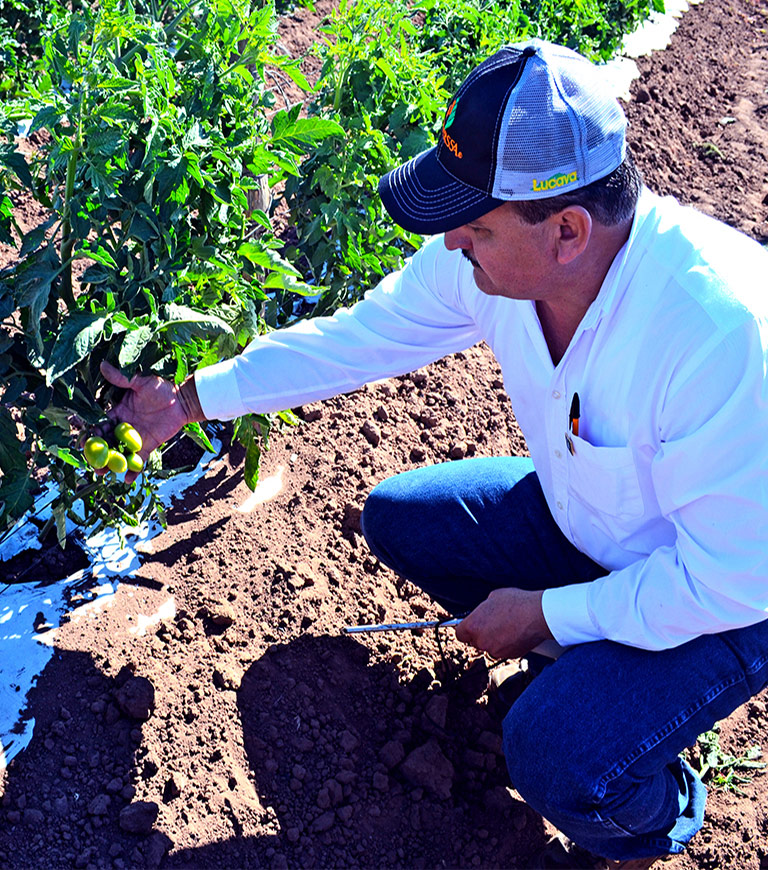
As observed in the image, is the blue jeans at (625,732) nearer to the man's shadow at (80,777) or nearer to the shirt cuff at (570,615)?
the shirt cuff at (570,615)

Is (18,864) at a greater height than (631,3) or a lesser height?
lesser

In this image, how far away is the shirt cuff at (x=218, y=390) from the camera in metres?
2.06

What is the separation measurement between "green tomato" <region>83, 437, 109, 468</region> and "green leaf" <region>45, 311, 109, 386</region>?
0.46ft

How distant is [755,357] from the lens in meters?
1.62

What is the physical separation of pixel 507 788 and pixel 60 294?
143 centimetres

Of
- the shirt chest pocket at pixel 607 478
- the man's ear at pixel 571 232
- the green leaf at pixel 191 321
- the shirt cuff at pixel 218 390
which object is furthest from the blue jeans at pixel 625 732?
the green leaf at pixel 191 321

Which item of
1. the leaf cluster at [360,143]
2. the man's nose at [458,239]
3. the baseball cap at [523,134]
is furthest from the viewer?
the leaf cluster at [360,143]

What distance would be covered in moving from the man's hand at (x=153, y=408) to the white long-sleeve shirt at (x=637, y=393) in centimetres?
6

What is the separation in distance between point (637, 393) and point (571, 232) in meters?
0.31

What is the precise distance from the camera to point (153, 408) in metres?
2.07

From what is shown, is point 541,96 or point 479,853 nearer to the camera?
point 541,96

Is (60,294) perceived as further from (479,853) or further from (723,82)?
(723,82)

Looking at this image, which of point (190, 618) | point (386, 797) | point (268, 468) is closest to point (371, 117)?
point (268, 468)

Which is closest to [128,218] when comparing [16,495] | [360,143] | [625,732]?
[16,495]
